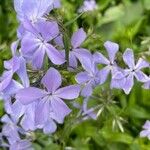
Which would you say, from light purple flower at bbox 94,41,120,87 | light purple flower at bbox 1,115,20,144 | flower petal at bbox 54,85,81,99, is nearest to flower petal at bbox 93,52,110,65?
light purple flower at bbox 94,41,120,87

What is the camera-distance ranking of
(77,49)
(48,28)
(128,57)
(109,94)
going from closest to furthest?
(48,28) → (77,49) → (128,57) → (109,94)

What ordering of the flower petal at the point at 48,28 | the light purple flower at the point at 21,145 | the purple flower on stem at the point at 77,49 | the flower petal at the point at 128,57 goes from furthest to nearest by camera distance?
1. the light purple flower at the point at 21,145
2. the flower petal at the point at 128,57
3. the purple flower on stem at the point at 77,49
4. the flower petal at the point at 48,28

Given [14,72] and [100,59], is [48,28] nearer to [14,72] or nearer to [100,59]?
[14,72]

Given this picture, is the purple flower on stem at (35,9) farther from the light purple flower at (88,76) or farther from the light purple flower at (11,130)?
the light purple flower at (11,130)

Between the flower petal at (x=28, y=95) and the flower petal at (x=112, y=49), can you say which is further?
the flower petal at (x=112, y=49)

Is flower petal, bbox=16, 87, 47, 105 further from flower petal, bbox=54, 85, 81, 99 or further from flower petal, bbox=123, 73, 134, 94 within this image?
flower petal, bbox=123, 73, 134, 94

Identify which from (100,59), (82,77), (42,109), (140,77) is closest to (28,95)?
(42,109)

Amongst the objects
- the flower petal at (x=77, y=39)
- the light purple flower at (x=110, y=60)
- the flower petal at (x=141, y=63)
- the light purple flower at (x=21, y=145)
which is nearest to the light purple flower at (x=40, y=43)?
the flower petal at (x=77, y=39)
